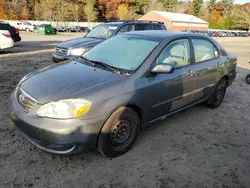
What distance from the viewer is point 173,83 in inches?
142

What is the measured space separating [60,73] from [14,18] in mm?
58504

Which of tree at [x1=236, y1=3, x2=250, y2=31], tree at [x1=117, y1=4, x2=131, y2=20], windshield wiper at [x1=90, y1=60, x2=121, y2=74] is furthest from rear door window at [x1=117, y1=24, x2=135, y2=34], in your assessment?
tree at [x1=236, y1=3, x2=250, y2=31]

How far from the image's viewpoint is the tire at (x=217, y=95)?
4.91m

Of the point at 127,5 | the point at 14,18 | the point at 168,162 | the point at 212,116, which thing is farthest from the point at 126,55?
the point at 127,5

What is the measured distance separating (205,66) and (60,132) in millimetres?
3073

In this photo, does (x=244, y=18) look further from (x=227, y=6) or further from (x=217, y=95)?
(x=217, y=95)

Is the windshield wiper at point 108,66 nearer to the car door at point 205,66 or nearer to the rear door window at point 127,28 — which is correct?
the car door at point 205,66

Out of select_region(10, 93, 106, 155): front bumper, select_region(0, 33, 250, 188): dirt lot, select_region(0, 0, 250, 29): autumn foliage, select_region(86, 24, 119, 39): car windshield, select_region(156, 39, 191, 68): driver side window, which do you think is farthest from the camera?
select_region(0, 0, 250, 29): autumn foliage

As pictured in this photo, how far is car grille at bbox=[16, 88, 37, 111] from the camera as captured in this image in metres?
2.71

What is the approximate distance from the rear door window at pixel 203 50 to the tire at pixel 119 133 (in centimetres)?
188

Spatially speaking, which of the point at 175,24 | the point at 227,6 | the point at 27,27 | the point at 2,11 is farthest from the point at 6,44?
the point at 227,6

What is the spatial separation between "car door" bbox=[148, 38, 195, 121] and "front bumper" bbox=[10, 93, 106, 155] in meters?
1.03

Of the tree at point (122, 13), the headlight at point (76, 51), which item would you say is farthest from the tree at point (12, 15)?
the headlight at point (76, 51)

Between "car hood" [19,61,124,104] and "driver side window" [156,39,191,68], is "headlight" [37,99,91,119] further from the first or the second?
"driver side window" [156,39,191,68]
